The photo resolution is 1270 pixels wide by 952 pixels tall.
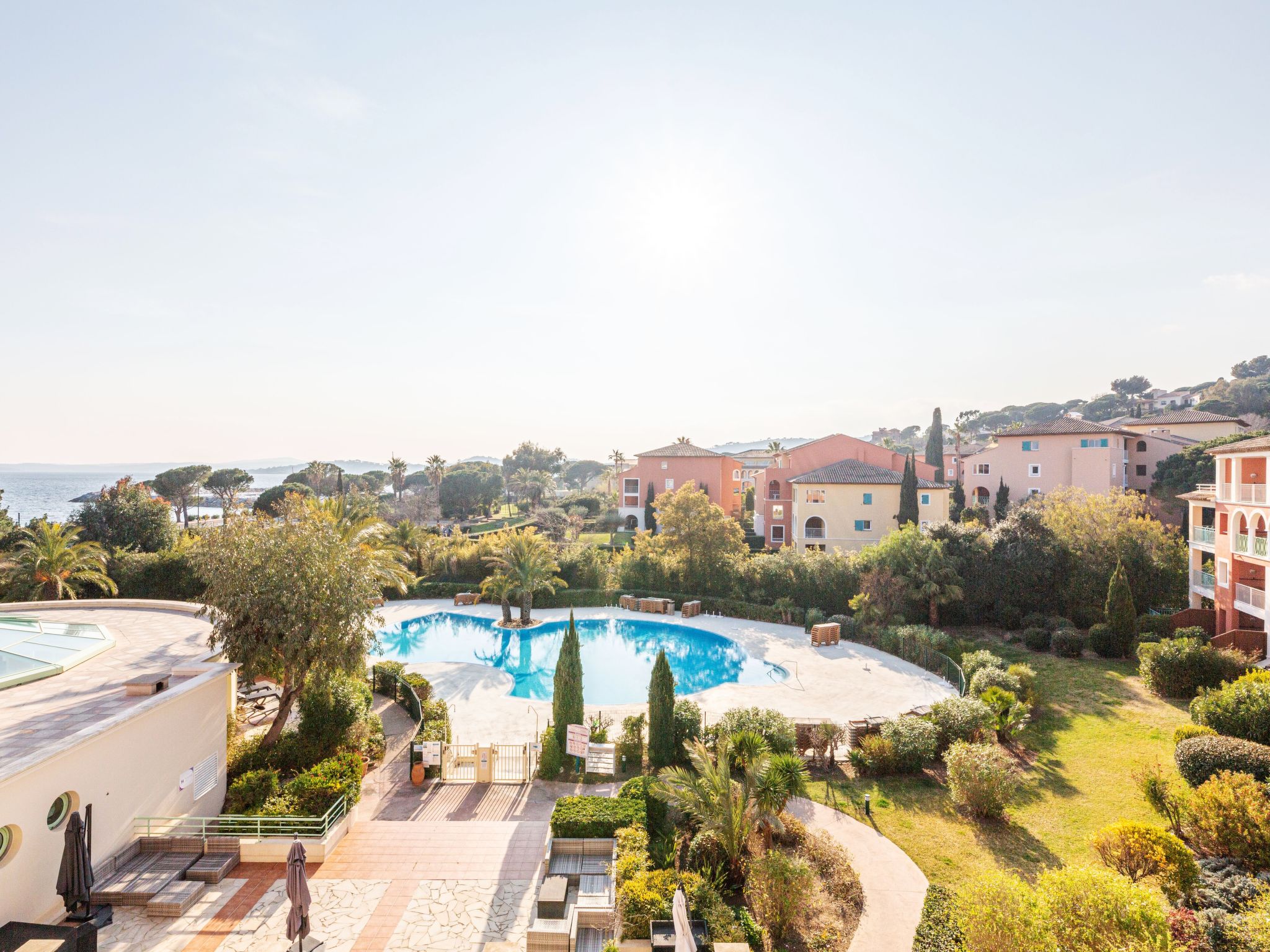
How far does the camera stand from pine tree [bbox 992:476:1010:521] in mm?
42219

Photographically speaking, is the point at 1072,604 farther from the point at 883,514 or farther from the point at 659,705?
the point at 659,705

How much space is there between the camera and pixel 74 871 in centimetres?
848

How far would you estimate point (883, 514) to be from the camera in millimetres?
38281

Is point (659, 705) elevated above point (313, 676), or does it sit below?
below

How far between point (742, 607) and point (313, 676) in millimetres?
20591

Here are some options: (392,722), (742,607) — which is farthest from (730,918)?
(742,607)

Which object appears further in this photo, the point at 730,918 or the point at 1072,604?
the point at 1072,604

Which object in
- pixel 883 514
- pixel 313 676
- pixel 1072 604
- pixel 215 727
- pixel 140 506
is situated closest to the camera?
pixel 215 727

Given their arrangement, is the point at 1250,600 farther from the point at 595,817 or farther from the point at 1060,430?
the point at 1060,430

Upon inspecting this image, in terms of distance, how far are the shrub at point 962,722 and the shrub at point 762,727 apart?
3.98 metres

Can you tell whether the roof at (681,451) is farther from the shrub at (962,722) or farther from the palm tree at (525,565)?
the shrub at (962,722)

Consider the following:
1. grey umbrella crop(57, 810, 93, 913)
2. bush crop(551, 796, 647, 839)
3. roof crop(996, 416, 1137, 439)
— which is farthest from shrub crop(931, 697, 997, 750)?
roof crop(996, 416, 1137, 439)

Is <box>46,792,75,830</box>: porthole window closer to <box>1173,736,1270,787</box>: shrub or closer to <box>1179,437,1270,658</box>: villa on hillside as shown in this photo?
<box>1173,736,1270,787</box>: shrub

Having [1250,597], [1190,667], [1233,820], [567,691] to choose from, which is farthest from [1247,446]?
[567,691]
